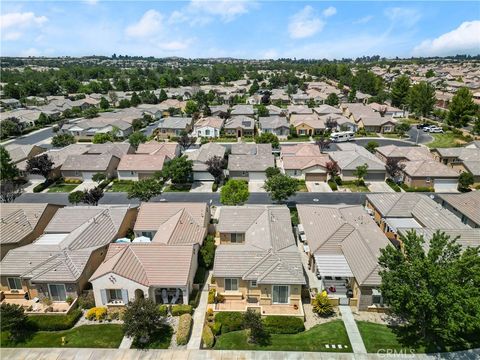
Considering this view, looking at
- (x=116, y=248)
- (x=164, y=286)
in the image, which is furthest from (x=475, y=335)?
(x=116, y=248)

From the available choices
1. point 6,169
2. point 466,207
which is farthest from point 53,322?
point 466,207

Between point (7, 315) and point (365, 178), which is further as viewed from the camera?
point (365, 178)

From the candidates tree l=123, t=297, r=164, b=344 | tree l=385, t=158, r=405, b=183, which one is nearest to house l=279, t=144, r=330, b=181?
tree l=385, t=158, r=405, b=183

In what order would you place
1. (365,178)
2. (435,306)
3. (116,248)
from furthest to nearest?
(365,178)
(116,248)
(435,306)

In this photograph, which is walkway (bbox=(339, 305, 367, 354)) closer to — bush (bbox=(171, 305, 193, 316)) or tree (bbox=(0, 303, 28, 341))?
bush (bbox=(171, 305, 193, 316))

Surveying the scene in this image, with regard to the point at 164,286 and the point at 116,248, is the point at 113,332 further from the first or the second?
the point at 116,248
